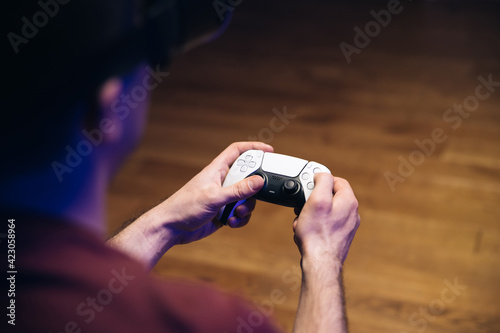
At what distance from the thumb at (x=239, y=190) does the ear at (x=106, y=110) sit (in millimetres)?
392

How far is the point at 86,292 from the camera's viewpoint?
0.57 m

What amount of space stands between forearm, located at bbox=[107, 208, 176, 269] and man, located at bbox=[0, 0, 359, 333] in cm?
28

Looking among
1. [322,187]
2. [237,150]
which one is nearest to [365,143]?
[237,150]

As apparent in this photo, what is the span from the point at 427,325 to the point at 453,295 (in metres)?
0.14

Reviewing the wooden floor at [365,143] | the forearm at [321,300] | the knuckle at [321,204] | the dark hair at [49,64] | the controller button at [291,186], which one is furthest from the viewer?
the wooden floor at [365,143]

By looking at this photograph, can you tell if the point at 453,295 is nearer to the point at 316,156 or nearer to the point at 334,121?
the point at 316,156

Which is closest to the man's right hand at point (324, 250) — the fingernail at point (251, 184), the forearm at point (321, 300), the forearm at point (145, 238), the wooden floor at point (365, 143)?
the forearm at point (321, 300)

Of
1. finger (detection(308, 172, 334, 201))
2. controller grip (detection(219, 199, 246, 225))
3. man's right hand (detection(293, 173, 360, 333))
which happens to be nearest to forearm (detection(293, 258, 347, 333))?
man's right hand (detection(293, 173, 360, 333))

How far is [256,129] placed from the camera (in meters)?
2.31

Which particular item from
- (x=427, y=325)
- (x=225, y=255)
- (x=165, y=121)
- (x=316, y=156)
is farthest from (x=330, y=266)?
(x=165, y=121)

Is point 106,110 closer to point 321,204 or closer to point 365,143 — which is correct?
point 321,204

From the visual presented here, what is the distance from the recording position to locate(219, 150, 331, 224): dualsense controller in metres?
1.00

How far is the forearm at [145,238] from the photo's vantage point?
0.96 meters

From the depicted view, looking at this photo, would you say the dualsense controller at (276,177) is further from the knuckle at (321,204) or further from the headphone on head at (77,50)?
the headphone on head at (77,50)
